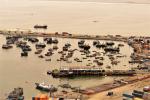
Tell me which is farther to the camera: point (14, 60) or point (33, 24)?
point (33, 24)

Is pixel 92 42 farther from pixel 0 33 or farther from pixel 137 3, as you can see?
pixel 137 3

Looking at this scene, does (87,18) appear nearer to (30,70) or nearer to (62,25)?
(62,25)

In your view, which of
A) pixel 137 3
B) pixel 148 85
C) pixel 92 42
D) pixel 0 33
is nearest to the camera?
pixel 148 85

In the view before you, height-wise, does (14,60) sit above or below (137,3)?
below

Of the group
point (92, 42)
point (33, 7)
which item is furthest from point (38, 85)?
point (33, 7)

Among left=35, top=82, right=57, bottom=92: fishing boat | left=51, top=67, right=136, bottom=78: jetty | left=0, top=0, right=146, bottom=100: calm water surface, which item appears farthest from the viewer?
left=51, top=67, right=136, bottom=78: jetty

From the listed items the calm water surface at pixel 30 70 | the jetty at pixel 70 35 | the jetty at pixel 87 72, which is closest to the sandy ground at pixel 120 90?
the calm water surface at pixel 30 70

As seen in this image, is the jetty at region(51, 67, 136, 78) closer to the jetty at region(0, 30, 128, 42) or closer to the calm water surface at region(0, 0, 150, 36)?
the jetty at region(0, 30, 128, 42)

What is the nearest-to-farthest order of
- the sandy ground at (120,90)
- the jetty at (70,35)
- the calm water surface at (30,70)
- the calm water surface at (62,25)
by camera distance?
the sandy ground at (120,90)
the calm water surface at (30,70)
the calm water surface at (62,25)
the jetty at (70,35)

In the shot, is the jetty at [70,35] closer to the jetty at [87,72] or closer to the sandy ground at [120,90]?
the jetty at [87,72]

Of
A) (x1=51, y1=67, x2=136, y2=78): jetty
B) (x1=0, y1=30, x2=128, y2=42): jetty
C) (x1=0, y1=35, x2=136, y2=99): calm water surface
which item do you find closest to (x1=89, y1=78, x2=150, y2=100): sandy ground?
(x1=0, y1=35, x2=136, y2=99): calm water surface

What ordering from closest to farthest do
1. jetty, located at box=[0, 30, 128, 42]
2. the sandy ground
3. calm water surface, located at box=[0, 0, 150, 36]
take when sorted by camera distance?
1. the sandy ground
2. jetty, located at box=[0, 30, 128, 42]
3. calm water surface, located at box=[0, 0, 150, 36]
